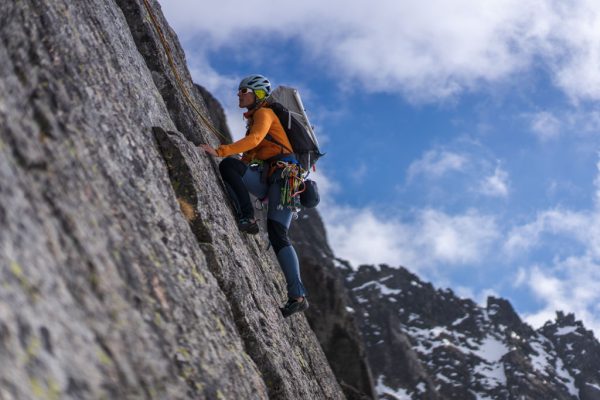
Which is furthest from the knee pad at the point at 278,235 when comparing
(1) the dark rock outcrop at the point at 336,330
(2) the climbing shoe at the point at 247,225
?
(1) the dark rock outcrop at the point at 336,330

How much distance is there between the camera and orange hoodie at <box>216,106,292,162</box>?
371 inches

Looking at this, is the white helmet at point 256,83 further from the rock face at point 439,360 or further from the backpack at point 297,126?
the rock face at point 439,360

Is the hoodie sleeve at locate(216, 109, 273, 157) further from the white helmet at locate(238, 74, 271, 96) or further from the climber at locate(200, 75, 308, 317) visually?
the white helmet at locate(238, 74, 271, 96)

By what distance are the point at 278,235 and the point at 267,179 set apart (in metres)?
1.05

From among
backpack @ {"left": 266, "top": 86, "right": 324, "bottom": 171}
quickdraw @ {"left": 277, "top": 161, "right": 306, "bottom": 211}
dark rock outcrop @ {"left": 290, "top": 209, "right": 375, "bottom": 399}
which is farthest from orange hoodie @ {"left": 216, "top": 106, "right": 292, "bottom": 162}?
dark rock outcrop @ {"left": 290, "top": 209, "right": 375, "bottom": 399}

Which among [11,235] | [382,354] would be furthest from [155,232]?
[382,354]

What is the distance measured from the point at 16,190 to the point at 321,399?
7.96 meters

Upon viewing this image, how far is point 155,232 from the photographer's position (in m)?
6.23

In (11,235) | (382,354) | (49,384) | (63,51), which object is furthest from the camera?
(382,354)

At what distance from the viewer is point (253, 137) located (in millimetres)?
9617

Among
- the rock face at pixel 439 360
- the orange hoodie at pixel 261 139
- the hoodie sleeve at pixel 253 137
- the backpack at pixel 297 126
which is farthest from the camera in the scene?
the rock face at pixel 439 360

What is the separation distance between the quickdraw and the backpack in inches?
16.6

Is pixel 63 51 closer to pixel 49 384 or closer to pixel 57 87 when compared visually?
pixel 57 87

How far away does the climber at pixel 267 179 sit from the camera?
10.2 metres
